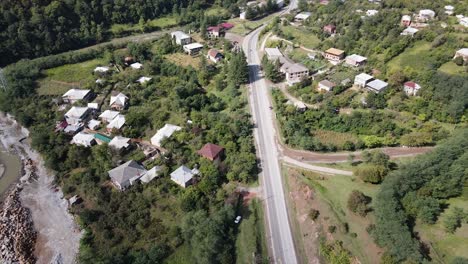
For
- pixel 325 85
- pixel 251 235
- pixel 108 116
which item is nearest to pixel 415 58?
pixel 325 85

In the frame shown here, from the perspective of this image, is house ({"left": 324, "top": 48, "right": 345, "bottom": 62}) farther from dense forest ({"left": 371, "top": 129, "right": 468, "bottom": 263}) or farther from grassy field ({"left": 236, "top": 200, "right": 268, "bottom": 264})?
grassy field ({"left": 236, "top": 200, "right": 268, "bottom": 264})

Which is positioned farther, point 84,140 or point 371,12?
point 371,12

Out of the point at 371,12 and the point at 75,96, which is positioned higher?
the point at 371,12

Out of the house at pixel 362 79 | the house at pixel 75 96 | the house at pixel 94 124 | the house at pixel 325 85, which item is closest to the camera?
the house at pixel 94 124

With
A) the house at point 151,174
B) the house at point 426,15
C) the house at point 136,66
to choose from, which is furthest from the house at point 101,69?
the house at point 426,15

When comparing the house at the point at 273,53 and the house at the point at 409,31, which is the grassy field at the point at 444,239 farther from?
the house at the point at 273,53

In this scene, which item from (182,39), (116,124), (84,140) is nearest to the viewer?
(84,140)

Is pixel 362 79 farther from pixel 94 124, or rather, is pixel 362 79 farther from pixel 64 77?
pixel 64 77
